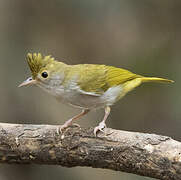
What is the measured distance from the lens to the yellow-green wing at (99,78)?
4.68 metres

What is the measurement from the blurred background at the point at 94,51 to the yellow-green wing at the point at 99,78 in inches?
48.8

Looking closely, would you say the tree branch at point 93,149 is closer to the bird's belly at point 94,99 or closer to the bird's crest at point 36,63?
the bird's belly at point 94,99

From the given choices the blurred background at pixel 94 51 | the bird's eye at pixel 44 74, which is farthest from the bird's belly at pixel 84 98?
the blurred background at pixel 94 51

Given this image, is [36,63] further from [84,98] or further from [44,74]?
[84,98]

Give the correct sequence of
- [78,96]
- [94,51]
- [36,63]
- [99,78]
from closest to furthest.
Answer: [36,63], [78,96], [99,78], [94,51]

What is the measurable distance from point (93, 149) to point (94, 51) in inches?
169

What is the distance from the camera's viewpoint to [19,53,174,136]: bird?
4457mm

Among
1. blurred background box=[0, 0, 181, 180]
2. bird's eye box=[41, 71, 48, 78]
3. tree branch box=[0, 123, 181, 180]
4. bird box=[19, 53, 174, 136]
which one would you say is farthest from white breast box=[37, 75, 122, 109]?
blurred background box=[0, 0, 181, 180]

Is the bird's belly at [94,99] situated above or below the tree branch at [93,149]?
above

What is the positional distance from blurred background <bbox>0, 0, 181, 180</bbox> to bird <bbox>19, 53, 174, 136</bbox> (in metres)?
1.37

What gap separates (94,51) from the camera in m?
8.04

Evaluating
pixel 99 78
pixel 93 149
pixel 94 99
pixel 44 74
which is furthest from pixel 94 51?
pixel 93 149

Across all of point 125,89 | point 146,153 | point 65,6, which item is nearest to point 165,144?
point 146,153

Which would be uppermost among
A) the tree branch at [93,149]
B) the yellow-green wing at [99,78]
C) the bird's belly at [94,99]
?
the yellow-green wing at [99,78]
